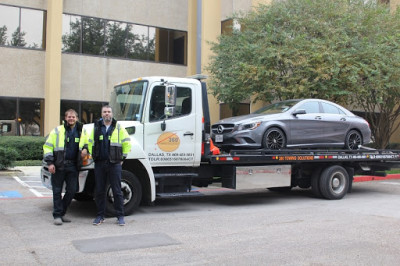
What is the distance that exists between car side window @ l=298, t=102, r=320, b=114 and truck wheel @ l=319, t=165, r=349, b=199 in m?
1.42

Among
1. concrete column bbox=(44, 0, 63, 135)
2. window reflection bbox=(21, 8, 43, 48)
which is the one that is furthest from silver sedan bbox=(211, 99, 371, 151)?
window reflection bbox=(21, 8, 43, 48)

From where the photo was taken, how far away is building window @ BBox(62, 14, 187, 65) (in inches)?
838

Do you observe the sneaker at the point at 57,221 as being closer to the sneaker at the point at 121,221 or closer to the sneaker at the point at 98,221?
the sneaker at the point at 98,221

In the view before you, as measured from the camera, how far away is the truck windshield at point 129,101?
8219 mm

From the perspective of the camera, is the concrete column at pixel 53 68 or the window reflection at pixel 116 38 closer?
the concrete column at pixel 53 68

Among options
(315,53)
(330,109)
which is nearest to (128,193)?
(330,109)

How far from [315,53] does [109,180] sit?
35.3 ft

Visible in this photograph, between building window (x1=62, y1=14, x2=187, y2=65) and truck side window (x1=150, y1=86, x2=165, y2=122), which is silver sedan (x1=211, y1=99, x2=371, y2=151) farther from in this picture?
building window (x1=62, y1=14, x2=187, y2=65)

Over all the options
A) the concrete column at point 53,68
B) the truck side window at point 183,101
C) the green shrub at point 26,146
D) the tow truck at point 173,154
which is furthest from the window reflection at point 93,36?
the truck side window at point 183,101

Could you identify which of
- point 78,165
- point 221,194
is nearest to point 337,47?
point 221,194

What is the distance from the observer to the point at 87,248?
19.2 ft

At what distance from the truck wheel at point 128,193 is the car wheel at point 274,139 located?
10.6ft

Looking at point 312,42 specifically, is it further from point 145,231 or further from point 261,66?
point 145,231

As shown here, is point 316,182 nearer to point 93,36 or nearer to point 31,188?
point 31,188
